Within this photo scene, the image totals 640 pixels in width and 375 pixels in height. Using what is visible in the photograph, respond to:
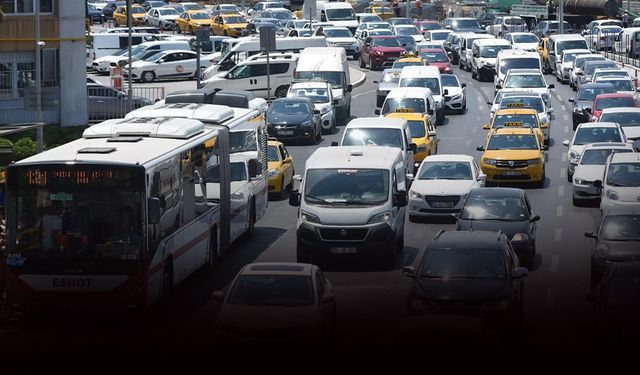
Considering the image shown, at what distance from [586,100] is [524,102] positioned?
347 centimetres

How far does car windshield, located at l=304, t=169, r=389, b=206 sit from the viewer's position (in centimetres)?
2597

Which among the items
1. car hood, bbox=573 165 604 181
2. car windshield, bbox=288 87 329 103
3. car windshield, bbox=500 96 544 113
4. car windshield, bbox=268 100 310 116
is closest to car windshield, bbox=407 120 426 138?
car windshield, bbox=268 100 310 116

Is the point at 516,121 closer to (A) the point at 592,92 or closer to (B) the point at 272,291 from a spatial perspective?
(A) the point at 592,92

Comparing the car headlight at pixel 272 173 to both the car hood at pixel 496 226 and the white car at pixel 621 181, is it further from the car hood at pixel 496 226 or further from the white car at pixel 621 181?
the car hood at pixel 496 226

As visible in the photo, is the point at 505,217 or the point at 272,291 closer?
the point at 272,291

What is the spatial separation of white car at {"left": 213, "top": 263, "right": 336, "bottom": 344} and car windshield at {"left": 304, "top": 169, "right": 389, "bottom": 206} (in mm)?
6468

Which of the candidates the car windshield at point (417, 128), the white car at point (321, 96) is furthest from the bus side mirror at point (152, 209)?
the white car at point (321, 96)

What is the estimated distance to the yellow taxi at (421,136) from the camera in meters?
39.3

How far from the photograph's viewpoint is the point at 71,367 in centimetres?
1853

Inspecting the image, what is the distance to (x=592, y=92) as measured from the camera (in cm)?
5081

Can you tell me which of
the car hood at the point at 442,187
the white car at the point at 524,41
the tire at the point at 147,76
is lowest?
the tire at the point at 147,76

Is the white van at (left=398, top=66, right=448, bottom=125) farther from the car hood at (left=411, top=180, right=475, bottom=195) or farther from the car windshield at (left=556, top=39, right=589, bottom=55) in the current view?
the car hood at (left=411, top=180, right=475, bottom=195)

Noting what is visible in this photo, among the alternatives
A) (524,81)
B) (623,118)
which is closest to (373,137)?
(623,118)

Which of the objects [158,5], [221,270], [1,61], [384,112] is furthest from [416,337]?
[158,5]
